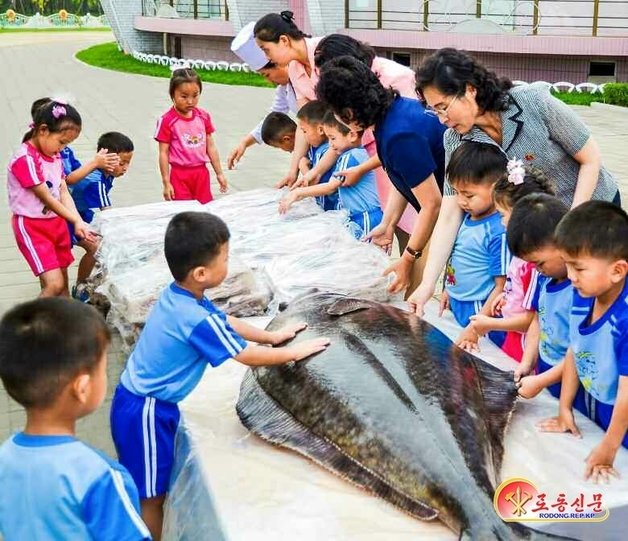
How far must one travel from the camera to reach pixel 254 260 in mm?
3844

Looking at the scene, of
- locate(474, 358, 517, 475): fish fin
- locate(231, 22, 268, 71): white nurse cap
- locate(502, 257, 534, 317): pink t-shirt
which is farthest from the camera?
locate(231, 22, 268, 71): white nurse cap

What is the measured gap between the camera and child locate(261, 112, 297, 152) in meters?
5.33

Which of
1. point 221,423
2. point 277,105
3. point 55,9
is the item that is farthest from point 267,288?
point 55,9

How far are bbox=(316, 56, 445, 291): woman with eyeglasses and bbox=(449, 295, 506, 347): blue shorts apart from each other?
0.87 feet

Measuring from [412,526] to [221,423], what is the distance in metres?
0.84

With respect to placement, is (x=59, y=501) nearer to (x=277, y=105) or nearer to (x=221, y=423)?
(x=221, y=423)

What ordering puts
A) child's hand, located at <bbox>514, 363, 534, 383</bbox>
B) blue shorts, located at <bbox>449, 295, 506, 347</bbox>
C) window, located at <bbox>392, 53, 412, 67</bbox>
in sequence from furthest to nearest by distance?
window, located at <bbox>392, 53, 412, 67</bbox>
blue shorts, located at <bbox>449, 295, 506, 347</bbox>
child's hand, located at <bbox>514, 363, 534, 383</bbox>

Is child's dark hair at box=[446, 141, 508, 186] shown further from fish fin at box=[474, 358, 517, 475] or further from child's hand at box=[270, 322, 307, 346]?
child's hand at box=[270, 322, 307, 346]

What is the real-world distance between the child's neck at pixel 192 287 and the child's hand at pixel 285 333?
12.7 inches

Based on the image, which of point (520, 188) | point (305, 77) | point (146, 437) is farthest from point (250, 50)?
point (146, 437)

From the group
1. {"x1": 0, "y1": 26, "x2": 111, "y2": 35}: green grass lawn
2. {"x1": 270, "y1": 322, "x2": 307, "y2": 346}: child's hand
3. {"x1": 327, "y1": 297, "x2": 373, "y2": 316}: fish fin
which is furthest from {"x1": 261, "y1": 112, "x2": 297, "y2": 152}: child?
{"x1": 0, "y1": 26, "x2": 111, "y2": 35}: green grass lawn

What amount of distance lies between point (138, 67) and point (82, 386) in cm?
2410

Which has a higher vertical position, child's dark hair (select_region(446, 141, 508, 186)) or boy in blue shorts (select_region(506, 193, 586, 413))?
child's dark hair (select_region(446, 141, 508, 186))

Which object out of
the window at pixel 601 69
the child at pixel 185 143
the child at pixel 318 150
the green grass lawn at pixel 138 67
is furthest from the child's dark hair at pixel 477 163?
the green grass lawn at pixel 138 67
